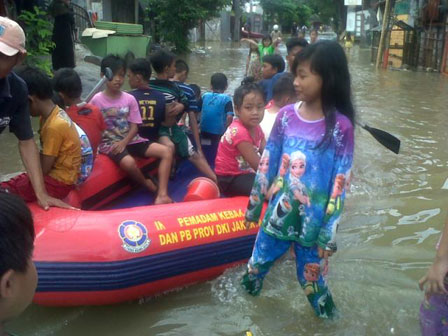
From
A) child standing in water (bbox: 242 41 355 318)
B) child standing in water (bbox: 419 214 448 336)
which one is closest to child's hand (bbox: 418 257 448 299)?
child standing in water (bbox: 419 214 448 336)

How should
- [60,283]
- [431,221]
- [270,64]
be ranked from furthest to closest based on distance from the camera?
[270,64]
[431,221]
[60,283]

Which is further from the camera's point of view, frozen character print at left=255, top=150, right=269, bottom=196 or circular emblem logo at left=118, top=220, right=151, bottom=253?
circular emblem logo at left=118, top=220, right=151, bottom=253

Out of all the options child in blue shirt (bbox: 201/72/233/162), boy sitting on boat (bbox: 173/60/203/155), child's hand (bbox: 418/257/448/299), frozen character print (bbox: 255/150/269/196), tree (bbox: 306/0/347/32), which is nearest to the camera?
child's hand (bbox: 418/257/448/299)

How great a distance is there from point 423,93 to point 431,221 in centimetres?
841

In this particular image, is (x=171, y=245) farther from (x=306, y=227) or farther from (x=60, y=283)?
(x=306, y=227)

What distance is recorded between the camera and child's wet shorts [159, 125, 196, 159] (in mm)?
4644

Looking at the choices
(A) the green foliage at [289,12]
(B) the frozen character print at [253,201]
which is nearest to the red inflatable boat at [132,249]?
(B) the frozen character print at [253,201]

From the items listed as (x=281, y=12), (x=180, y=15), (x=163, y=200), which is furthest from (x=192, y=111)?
(x=281, y=12)

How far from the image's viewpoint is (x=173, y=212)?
3.26 m

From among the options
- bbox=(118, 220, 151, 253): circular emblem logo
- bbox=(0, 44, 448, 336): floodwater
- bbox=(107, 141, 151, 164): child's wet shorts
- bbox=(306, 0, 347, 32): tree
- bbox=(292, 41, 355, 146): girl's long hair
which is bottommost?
bbox=(0, 44, 448, 336): floodwater

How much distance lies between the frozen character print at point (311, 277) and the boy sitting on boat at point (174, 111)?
6.66 ft

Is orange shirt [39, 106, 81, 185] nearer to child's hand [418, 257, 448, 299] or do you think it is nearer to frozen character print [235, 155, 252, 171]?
frozen character print [235, 155, 252, 171]

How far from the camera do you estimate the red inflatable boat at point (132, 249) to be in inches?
110

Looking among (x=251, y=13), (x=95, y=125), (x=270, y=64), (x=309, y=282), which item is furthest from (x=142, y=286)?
(x=251, y=13)
